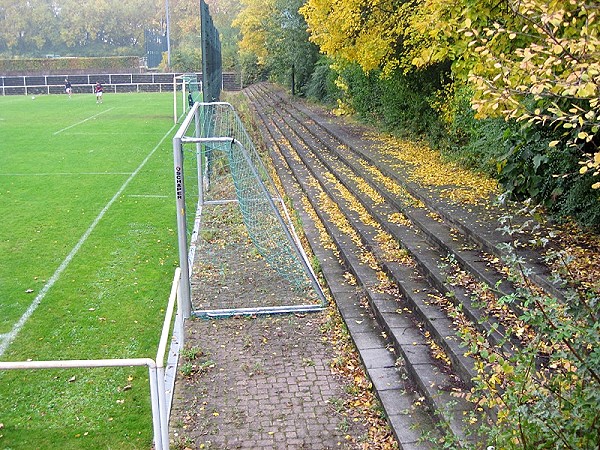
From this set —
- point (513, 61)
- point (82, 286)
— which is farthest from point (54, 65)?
point (513, 61)

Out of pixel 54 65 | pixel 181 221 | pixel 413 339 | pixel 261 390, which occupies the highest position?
pixel 54 65

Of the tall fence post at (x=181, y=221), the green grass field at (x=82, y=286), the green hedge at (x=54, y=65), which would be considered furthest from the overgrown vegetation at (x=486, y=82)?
the green hedge at (x=54, y=65)

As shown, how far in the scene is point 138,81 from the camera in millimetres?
57781

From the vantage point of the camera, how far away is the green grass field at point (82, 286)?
17.0 ft

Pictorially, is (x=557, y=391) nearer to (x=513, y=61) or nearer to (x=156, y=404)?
(x=156, y=404)

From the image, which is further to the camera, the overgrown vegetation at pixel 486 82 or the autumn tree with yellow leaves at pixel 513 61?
the overgrown vegetation at pixel 486 82

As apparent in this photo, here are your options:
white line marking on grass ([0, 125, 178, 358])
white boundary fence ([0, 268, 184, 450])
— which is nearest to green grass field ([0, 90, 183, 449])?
white line marking on grass ([0, 125, 178, 358])

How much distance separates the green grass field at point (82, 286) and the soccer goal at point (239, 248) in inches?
20.2

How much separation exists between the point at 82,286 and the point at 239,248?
90.1 inches

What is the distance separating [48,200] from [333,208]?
20.0 feet

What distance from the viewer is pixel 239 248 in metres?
9.36

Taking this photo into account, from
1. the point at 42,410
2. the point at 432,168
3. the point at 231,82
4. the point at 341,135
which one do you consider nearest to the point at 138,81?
the point at 231,82

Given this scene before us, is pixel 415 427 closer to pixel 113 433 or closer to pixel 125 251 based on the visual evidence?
pixel 113 433

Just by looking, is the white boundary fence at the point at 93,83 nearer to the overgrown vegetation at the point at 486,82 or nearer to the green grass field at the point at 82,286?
the overgrown vegetation at the point at 486,82
